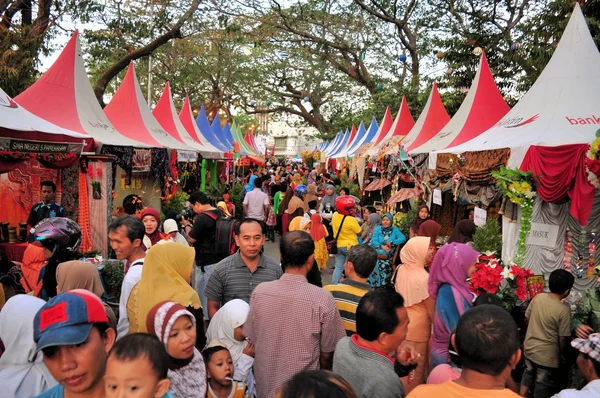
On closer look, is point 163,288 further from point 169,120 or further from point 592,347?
point 169,120

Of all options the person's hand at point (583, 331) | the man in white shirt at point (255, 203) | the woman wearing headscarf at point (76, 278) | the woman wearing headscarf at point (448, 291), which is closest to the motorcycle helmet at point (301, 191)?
the man in white shirt at point (255, 203)

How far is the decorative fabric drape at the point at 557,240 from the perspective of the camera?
6309 mm

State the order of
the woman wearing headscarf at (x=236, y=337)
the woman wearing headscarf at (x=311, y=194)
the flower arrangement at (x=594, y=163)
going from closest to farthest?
the woman wearing headscarf at (x=236, y=337)
the flower arrangement at (x=594, y=163)
the woman wearing headscarf at (x=311, y=194)

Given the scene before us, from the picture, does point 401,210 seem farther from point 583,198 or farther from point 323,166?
point 323,166

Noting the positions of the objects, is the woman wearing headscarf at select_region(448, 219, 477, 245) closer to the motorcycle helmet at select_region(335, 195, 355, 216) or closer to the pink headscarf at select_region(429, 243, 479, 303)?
the motorcycle helmet at select_region(335, 195, 355, 216)

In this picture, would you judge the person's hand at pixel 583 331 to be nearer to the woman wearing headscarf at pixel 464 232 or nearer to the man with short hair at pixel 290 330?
the man with short hair at pixel 290 330

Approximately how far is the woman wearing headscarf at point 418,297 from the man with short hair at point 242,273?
122 cm

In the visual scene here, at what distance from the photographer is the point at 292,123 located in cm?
5069

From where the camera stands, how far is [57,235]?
418cm

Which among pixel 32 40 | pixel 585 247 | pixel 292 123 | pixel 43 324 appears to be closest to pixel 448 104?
pixel 585 247

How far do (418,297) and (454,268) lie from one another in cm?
→ 55

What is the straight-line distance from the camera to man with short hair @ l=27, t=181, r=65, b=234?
722 cm

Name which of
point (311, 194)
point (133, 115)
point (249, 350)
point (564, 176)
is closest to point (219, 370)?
point (249, 350)

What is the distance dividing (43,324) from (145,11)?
1894 centimetres
